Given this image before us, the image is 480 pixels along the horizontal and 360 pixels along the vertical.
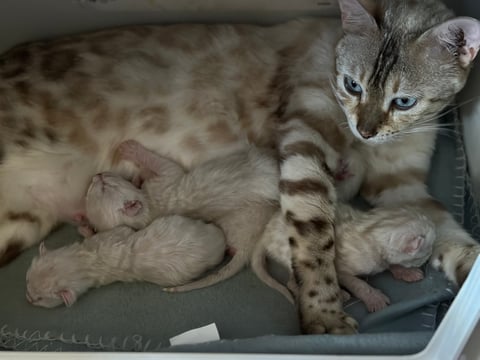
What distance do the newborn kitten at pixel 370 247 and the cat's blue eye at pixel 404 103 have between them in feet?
0.98

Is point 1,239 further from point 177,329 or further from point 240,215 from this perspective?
point 240,215

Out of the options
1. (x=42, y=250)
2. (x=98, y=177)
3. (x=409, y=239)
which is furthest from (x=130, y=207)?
(x=409, y=239)

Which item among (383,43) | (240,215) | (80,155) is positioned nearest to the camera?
(383,43)

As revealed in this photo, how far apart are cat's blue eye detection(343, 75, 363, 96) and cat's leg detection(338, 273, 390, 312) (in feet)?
1.77

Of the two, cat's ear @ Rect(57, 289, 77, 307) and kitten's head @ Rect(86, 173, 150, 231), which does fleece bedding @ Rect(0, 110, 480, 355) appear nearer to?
cat's ear @ Rect(57, 289, 77, 307)

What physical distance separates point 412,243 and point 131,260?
81 cm

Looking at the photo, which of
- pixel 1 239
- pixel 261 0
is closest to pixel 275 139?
pixel 261 0

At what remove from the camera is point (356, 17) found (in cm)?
173

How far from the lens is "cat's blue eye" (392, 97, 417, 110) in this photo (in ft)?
5.65

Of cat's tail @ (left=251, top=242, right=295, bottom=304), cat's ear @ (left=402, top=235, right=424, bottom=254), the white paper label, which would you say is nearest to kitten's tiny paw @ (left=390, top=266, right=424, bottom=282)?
cat's ear @ (left=402, top=235, right=424, bottom=254)

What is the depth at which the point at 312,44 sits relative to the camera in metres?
2.06

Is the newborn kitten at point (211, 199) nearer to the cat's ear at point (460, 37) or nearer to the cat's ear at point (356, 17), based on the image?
the cat's ear at point (356, 17)

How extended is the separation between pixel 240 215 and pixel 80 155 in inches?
22.9

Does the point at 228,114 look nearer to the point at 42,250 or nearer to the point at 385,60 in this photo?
the point at 385,60
